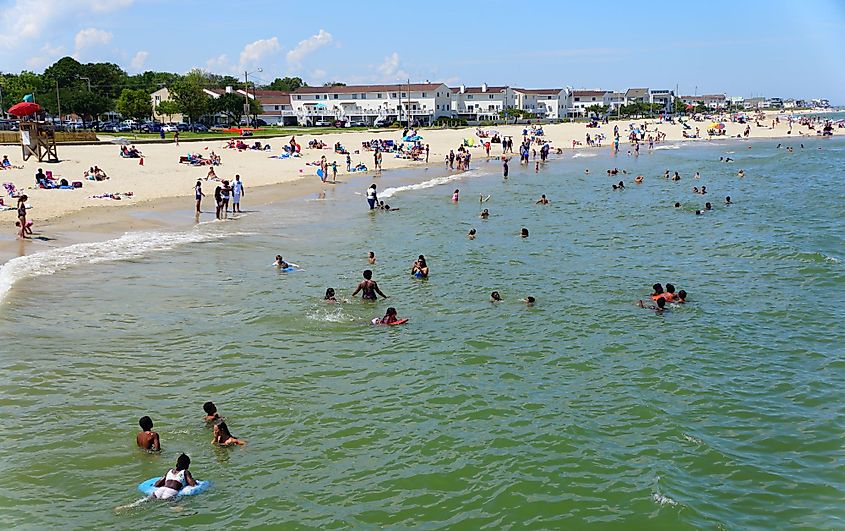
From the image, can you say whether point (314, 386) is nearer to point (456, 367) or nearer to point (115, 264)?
point (456, 367)

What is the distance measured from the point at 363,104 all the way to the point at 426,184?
72.9 m

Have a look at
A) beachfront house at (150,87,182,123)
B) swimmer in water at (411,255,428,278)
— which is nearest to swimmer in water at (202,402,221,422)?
swimmer in water at (411,255,428,278)

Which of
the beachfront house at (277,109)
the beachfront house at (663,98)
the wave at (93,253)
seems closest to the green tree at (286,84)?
the beachfront house at (277,109)

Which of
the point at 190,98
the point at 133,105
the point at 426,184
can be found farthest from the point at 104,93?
the point at 426,184

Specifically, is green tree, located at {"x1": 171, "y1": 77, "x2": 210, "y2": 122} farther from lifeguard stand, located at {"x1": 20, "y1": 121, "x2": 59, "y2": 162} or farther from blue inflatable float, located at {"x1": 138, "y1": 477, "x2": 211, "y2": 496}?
blue inflatable float, located at {"x1": 138, "y1": 477, "x2": 211, "y2": 496}

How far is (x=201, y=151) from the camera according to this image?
53625 millimetres

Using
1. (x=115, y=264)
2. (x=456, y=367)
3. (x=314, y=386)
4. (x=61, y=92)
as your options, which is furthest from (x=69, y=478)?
(x=61, y=92)

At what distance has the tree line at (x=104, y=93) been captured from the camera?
272 ft

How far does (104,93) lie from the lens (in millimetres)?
106500

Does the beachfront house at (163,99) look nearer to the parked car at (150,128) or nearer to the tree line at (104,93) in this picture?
the tree line at (104,93)

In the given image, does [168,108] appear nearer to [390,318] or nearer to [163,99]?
[163,99]

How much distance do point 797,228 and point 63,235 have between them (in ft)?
97.2

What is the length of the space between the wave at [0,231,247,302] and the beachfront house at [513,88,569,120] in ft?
404

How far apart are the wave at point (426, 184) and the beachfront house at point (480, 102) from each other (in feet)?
258
